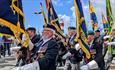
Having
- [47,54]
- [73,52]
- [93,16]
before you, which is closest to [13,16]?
[47,54]

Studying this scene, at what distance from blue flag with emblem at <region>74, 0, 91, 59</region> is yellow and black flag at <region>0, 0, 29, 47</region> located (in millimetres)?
1926

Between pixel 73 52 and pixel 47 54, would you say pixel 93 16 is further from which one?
pixel 47 54

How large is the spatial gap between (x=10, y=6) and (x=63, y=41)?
21.1 ft

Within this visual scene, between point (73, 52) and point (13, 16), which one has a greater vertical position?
point (13, 16)

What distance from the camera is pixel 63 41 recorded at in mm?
14633

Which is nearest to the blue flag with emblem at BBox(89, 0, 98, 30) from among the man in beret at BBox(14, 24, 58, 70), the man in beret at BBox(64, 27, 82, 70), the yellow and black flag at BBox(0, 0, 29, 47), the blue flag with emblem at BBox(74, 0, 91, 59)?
the man in beret at BBox(64, 27, 82, 70)

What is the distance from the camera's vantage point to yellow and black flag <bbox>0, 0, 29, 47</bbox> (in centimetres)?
802

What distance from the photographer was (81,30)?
9.77 meters

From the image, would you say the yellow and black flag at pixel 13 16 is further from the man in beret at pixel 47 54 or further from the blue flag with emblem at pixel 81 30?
the blue flag with emblem at pixel 81 30

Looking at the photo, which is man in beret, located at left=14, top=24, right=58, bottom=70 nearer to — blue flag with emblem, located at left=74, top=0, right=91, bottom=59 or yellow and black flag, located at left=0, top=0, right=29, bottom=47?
yellow and black flag, located at left=0, top=0, right=29, bottom=47

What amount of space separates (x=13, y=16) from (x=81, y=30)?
2.17m

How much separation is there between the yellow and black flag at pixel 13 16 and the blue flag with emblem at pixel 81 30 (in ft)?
6.32

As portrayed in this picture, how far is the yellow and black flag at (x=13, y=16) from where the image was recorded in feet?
26.3

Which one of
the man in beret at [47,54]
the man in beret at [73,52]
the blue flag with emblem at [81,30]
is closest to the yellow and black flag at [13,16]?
the man in beret at [47,54]
